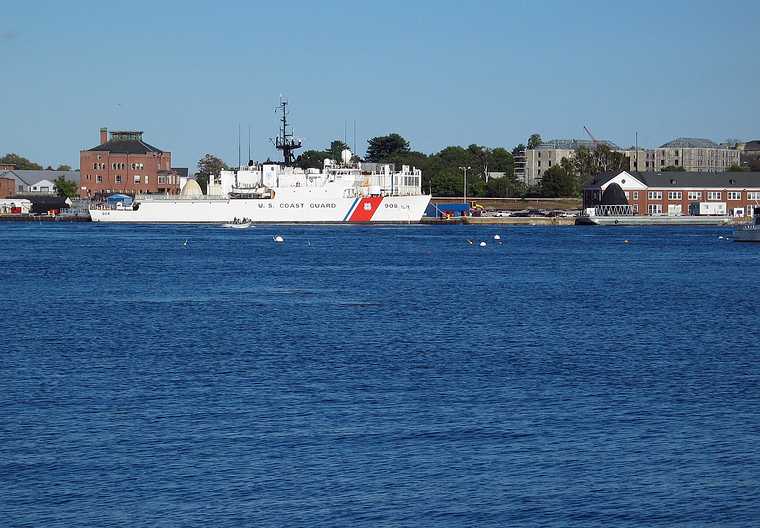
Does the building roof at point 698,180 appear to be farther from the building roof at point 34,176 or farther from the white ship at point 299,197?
the building roof at point 34,176

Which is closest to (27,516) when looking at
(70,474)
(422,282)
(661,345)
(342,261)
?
(70,474)

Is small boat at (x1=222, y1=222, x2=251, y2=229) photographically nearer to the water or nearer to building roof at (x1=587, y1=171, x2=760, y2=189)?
building roof at (x1=587, y1=171, x2=760, y2=189)

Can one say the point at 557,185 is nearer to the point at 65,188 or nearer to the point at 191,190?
the point at 191,190

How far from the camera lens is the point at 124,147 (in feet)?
567

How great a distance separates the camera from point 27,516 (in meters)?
17.8

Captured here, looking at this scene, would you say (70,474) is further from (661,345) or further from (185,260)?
(185,260)

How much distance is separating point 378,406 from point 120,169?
5962 inches

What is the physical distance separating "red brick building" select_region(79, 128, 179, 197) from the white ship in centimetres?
2482

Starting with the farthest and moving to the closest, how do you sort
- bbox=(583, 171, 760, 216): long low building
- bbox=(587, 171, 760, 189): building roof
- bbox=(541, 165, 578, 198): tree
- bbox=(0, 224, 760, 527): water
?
1. bbox=(541, 165, 578, 198): tree
2. bbox=(587, 171, 760, 189): building roof
3. bbox=(583, 171, 760, 216): long low building
4. bbox=(0, 224, 760, 527): water

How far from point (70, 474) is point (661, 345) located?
1973 cm

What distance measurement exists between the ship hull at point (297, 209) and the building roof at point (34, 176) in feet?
147

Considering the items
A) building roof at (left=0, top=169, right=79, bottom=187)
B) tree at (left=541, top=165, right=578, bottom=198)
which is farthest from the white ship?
building roof at (left=0, top=169, right=79, bottom=187)

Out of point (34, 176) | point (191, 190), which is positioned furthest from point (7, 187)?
point (191, 190)

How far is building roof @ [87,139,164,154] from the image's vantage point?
564ft
